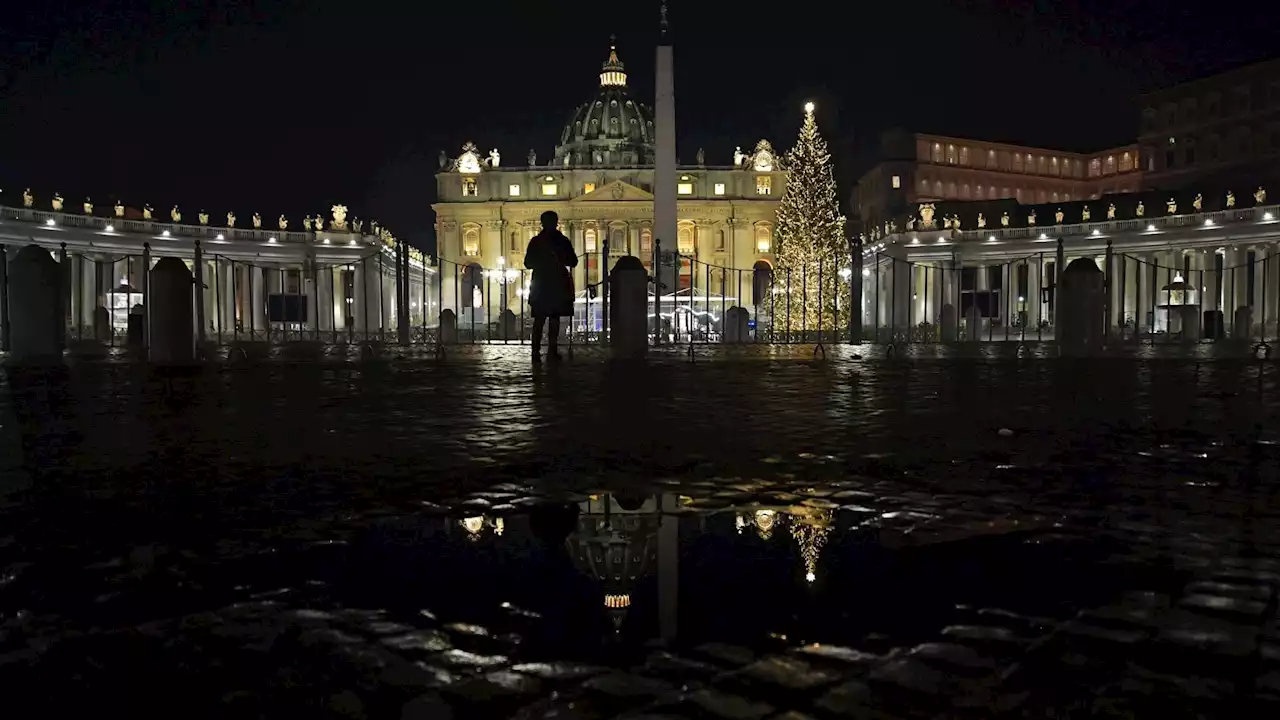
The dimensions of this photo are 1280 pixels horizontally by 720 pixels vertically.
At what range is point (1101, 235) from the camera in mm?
57594

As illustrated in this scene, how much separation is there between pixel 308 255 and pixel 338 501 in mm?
62162

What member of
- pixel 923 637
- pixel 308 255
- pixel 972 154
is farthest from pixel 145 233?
pixel 972 154

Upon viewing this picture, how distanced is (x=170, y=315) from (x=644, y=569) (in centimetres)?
1440

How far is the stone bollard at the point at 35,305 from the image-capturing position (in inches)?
630

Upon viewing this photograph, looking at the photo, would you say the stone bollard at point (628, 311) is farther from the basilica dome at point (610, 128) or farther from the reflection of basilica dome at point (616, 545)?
the basilica dome at point (610, 128)

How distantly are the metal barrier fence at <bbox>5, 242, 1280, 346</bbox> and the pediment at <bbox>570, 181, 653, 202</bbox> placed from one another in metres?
28.5

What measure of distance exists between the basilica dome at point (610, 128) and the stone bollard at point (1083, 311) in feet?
364

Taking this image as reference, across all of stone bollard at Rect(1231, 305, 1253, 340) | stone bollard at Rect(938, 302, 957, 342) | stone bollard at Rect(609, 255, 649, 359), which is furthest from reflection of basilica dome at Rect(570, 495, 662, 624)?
stone bollard at Rect(1231, 305, 1253, 340)

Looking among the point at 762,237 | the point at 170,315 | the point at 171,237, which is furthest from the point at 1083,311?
the point at 762,237

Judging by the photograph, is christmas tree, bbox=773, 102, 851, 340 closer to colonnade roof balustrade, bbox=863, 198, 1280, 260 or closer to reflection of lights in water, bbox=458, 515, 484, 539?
colonnade roof balustrade, bbox=863, 198, 1280, 260

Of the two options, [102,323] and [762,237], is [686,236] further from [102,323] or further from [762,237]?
[102,323]

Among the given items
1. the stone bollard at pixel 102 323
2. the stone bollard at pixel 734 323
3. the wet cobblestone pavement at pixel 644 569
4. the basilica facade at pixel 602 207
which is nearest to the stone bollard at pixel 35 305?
the wet cobblestone pavement at pixel 644 569

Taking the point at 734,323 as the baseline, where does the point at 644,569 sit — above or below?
below

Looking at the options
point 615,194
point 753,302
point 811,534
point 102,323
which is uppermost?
point 615,194
